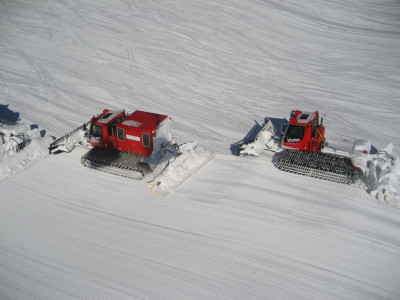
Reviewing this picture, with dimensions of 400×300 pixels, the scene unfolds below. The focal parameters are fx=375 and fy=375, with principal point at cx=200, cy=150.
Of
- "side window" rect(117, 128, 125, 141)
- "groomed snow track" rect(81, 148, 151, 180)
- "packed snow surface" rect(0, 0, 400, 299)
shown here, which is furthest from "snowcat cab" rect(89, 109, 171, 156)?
"packed snow surface" rect(0, 0, 400, 299)

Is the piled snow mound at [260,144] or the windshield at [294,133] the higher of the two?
the windshield at [294,133]

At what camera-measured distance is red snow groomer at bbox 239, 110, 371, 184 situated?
11.9m

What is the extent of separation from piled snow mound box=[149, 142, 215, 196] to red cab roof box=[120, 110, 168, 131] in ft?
4.49

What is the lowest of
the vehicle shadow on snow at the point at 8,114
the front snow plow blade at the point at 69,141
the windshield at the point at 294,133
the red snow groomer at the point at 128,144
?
the vehicle shadow on snow at the point at 8,114

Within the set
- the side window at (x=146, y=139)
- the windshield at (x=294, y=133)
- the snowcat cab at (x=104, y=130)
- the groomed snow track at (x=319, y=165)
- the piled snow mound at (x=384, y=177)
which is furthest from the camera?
the snowcat cab at (x=104, y=130)

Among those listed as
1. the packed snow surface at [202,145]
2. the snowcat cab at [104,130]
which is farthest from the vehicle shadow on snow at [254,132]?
the snowcat cab at [104,130]

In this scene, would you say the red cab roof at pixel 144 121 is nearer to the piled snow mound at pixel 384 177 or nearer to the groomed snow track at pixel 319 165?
the groomed snow track at pixel 319 165

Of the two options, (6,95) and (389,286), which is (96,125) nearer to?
(6,95)

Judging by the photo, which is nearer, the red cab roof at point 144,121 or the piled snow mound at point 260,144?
the red cab roof at point 144,121

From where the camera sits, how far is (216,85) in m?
18.3

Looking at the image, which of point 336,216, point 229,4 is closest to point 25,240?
point 336,216

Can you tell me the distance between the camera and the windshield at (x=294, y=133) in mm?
12508

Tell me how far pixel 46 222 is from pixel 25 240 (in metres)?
0.79

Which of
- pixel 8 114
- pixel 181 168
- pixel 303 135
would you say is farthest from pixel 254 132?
pixel 8 114
